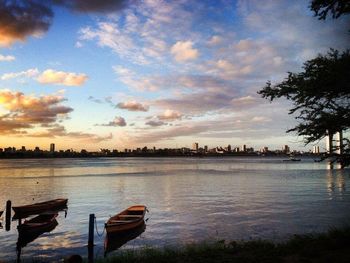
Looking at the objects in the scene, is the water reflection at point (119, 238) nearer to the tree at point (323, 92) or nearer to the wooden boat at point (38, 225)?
the wooden boat at point (38, 225)

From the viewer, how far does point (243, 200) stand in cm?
4559

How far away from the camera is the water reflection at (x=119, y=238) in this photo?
23.0 meters

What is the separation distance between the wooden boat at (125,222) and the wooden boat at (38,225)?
537 centimetres

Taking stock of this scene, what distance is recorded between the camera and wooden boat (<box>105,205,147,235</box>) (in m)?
24.6

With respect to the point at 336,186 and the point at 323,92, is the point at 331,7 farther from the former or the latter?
the point at 336,186

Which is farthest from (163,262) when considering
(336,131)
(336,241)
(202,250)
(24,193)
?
(24,193)

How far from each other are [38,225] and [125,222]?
22.8ft

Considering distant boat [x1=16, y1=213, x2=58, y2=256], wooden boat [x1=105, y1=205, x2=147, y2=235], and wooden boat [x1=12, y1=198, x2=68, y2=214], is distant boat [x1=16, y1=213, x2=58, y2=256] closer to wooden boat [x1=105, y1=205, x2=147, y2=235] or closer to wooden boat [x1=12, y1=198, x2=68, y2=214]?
wooden boat [x1=105, y1=205, x2=147, y2=235]

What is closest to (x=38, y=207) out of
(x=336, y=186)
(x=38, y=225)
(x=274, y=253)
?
(x=38, y=225)

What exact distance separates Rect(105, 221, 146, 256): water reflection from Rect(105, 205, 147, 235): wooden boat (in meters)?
0.26

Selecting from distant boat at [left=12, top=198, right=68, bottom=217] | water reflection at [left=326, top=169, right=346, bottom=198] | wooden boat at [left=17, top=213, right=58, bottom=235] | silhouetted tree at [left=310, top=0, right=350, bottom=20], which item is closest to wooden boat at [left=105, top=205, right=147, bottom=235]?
wooden boat at [left=17, top=213, right=58, bottom=235]

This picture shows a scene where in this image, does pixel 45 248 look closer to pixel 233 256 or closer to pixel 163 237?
pixel 163 237

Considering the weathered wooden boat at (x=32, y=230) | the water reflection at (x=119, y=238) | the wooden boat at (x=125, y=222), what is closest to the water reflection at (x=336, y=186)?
the wooden boat at (x=125, y=222)

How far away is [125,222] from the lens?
1018 inches
